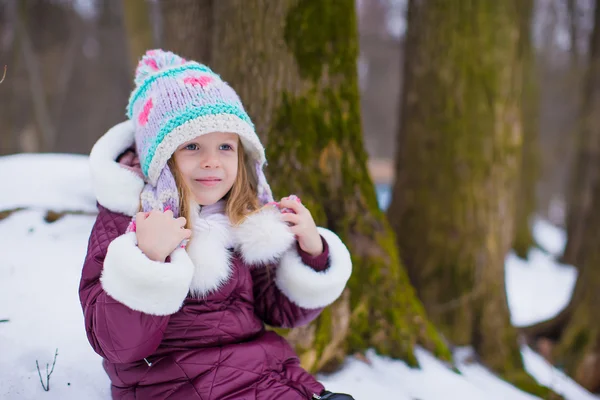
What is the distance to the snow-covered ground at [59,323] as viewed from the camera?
207cm

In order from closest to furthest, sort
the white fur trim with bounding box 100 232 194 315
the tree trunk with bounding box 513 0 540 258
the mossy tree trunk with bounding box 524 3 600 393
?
1. the white fur trim with bounding box 100 232 194 315
2. the mossy tree trunk with bounding box 524 3 600 393
3. the tree trunk with bounding box 513 0 540 258

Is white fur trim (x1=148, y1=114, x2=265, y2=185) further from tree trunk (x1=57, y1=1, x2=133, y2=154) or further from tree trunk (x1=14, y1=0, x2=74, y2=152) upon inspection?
tree trunk (x1=57, y1=1, x2=133, y2=154)

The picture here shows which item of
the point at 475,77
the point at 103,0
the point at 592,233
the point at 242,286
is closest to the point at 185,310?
the point at 242,286

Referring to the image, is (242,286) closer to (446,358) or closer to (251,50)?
(251,50)

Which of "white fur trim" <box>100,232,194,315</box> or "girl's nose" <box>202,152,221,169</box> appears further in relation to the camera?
"girl's nose" <box>202,152,221,169</box>

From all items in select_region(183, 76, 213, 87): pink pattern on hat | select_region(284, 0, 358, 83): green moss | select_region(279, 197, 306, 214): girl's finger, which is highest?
select_region(284, 0, 358, 83): green moss

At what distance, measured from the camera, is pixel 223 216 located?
6.40 ft

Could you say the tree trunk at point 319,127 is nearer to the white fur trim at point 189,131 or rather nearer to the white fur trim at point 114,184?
the white fur trim at point 189,131

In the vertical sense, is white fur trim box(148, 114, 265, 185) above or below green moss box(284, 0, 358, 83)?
→ below

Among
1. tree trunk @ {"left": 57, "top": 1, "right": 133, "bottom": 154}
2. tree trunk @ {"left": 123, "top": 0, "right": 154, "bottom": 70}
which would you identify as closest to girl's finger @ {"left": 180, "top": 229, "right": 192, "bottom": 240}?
tree trunk @ {"left": 123, "top": 0, "right": 154, "bottom": 70}

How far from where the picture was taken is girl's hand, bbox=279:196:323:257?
1.96m

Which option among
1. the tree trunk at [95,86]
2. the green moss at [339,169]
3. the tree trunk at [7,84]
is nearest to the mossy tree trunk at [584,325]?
the green moss at [339,169]

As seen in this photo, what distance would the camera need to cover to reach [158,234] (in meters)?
1.62

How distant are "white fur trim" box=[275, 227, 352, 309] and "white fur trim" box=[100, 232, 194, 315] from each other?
53 centimetres
